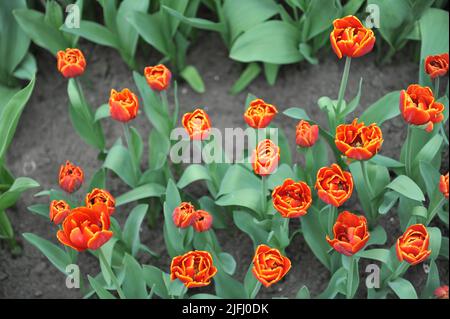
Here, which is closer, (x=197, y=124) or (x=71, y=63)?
(x=197, y=124)

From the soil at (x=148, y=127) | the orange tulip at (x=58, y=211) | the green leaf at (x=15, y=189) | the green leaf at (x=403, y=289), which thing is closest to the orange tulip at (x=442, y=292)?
the green leaf at (x=403, y=289)

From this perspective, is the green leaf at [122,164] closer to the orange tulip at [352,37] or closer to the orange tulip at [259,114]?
the orange tulip at [259,114]

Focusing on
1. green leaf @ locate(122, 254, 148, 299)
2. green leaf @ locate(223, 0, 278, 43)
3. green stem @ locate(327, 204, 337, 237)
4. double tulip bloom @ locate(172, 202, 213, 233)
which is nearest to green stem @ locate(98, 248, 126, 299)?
green leaf @ locate(122, 254, 148, 299)

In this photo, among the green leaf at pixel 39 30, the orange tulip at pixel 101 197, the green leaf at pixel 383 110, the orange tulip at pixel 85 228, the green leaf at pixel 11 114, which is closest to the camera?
the orange tulip at pixel 85 228

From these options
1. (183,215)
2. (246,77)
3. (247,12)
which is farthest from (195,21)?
(183,215)

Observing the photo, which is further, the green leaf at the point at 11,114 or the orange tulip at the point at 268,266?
the green leaf at the point at 11,114

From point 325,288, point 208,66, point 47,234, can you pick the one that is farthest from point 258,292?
point 208,66

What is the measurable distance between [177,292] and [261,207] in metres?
0.36

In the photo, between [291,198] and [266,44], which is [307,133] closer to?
[291,198]

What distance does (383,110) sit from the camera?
87.5 inches

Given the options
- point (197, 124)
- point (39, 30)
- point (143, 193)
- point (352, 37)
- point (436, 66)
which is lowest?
point (143, 193)

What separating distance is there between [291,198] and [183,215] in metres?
0.28

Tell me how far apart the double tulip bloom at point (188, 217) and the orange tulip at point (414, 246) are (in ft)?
1.66

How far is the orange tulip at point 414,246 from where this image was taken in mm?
1752
